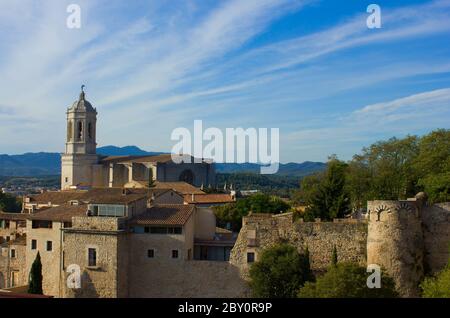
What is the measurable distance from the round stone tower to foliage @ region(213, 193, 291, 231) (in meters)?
22.6

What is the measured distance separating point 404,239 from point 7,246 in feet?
92.6

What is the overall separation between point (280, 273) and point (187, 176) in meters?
70.5

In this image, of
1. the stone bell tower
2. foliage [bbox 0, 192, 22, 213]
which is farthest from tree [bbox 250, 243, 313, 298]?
foliage [bbox 0, 192, 22, 213]

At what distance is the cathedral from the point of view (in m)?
95.4

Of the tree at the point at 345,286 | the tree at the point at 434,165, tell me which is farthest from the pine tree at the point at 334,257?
the tree at the point at 434,165

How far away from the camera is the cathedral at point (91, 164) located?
313 ft

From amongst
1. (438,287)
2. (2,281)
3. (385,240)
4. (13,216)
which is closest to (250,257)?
Result: (385,240)

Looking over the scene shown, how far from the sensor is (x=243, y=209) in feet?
187

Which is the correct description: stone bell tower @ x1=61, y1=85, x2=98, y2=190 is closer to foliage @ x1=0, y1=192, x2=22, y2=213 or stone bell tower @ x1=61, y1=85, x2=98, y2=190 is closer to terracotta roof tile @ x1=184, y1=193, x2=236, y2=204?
foliage @ x1=0, y1=192, x2=22, y2=213

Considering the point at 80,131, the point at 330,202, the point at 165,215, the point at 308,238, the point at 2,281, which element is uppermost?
the point at 80,131

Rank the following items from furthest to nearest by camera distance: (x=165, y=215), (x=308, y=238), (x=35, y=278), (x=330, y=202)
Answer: (x=330, y=202) < (x=35, y=278) < (x=165, y=215) < (x=308, y=238)

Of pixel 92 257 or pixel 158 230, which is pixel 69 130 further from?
pixel 158 230

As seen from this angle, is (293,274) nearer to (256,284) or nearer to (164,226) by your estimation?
(256,284)

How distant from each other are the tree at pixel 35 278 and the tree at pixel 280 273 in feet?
45.8
